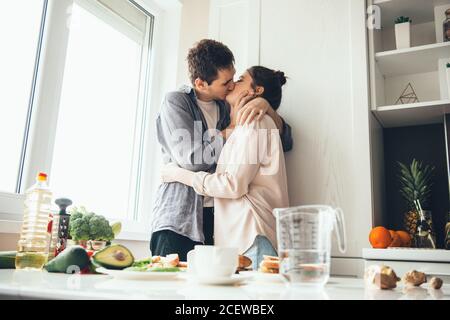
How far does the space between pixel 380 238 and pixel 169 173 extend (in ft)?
2.95

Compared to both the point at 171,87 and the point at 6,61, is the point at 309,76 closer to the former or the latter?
the point at 171,87

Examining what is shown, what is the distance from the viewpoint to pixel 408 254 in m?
1.57

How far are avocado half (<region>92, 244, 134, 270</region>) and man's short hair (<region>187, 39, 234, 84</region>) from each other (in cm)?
110

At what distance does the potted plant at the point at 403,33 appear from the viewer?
1953mm

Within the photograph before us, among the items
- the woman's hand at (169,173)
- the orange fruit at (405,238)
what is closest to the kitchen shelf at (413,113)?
the orange fruit at (405,238)

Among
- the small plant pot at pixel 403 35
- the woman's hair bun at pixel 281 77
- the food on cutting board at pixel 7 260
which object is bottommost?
the food on cutting board at pixel 7 260

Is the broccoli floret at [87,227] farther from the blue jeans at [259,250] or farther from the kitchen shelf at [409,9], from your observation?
the kitchen shelf at [409,9]

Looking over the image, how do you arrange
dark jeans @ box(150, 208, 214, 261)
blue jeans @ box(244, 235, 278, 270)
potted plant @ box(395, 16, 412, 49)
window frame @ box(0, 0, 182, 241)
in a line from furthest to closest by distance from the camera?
potted plant @ box(395, 16, 412, 49)
window frame @ box(0, 0, 182, 241)
dark jeans @ box(150, 208, 214, 261)
blue jeans @ box(244, 235, 278, 270)

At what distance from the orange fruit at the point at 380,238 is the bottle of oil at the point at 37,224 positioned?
1.22 metres

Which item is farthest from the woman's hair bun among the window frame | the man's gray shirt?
the window frame

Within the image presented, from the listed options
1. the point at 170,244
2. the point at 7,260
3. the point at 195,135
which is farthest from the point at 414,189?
the point at 7,260

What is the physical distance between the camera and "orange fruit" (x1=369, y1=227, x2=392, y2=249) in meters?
1.64

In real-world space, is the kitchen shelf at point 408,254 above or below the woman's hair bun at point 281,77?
below

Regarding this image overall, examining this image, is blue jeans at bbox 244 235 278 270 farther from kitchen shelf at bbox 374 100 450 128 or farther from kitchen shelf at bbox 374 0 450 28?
kitchen shelf at bbox 374 0 450 28
